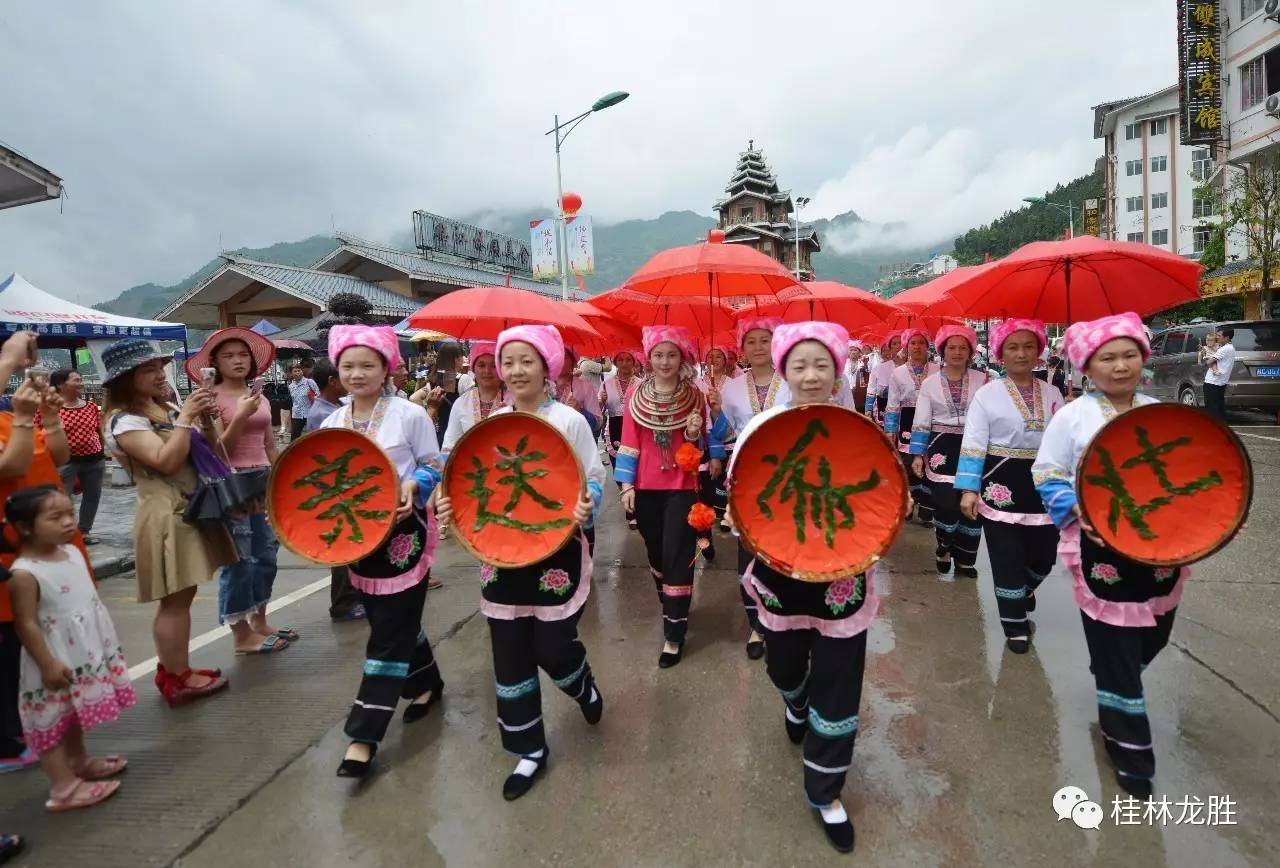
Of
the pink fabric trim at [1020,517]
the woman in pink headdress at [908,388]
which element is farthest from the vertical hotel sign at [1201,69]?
the pink fabric trim at [1020,517]

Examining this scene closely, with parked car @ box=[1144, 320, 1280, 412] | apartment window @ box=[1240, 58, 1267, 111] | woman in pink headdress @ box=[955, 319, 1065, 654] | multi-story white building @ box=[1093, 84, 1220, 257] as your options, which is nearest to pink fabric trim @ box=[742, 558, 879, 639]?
woman in pink headdress @ box=[955, 319, 1065, 654]

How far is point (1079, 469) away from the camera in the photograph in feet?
7.41

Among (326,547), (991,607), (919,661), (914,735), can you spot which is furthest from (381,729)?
(991,607)

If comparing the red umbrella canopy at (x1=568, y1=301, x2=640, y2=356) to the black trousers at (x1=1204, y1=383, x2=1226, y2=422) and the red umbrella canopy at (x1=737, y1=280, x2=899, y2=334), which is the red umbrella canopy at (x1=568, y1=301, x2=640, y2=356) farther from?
the black trousers at (x1=1204, y1=383, x2=1226, y2=422)

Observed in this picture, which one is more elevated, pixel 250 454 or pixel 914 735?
pixel 250 454

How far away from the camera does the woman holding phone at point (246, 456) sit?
11.7 feet

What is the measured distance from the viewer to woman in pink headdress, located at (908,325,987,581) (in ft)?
15.3

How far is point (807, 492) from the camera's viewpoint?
7.19 feet

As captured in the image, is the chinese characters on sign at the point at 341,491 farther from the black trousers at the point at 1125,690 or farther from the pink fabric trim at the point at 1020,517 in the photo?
the pink fabric trim at the point at 1020,517

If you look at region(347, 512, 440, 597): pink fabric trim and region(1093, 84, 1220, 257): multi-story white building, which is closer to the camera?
region(347, 512, 440, 597): pink fabric trim

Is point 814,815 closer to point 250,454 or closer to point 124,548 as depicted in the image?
point 250,454

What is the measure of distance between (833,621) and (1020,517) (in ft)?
6.42

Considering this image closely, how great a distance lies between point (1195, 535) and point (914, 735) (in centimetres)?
132

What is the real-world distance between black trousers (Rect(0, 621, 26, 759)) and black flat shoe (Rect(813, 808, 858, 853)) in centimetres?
307
